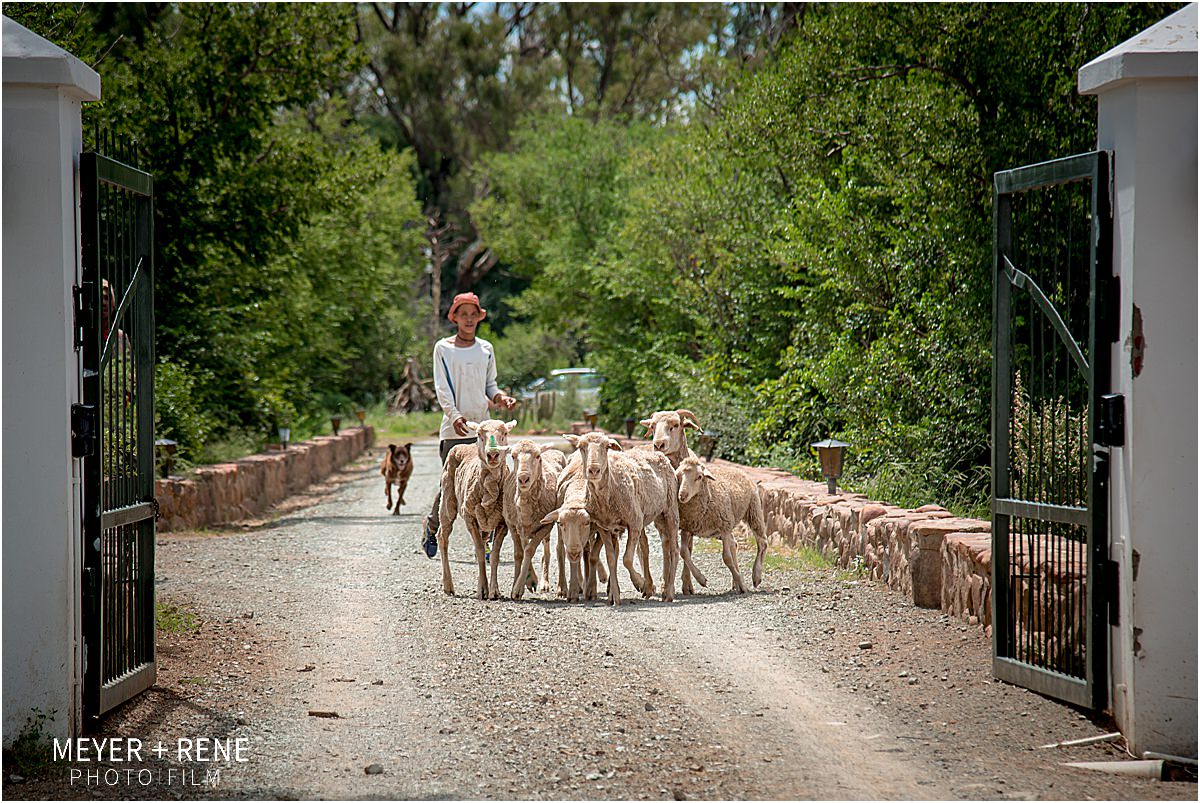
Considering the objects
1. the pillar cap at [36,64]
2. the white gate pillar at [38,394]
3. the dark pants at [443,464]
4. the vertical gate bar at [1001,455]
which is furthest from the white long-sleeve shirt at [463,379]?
the pillar cap at [36,64]

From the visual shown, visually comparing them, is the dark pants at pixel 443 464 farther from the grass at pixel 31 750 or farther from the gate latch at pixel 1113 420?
the gate latch at pixel 1113 420

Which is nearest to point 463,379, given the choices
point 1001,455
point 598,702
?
point 598,702

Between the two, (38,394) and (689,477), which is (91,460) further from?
(689,477)

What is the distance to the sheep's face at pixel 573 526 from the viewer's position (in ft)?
29.8

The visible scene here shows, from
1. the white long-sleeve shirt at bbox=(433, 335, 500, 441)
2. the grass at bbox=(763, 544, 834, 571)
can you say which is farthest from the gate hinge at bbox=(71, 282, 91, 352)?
the grass at bbox=(763, 544, 834, 571)

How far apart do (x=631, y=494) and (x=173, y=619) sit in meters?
3.54

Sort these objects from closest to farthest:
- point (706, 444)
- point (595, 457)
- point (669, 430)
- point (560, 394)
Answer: point (595, 457) < point (669, 430) < point (706, 444) < point (560, 394)

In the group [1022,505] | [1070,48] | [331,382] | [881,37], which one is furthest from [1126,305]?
[331,382]

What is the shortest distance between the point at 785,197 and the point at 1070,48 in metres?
7.30

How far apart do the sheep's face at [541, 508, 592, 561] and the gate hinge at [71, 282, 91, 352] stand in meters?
4.11

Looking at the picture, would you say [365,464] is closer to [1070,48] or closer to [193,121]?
[193,121]

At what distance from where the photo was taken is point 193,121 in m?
17.5

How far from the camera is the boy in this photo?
10594 mm

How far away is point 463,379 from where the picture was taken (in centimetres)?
1064
